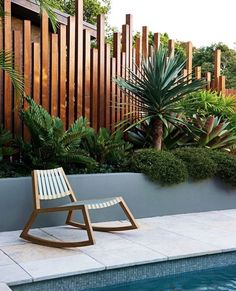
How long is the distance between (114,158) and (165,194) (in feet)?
3.33

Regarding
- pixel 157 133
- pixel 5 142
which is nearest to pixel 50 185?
pixel 5 142

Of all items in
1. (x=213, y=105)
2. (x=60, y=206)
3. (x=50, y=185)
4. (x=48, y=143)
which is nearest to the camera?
(x=60, y=206)

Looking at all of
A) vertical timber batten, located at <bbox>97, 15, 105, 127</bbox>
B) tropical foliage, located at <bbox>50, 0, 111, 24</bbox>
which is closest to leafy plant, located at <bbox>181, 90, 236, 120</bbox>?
vertical timber batten, located at <bbox>97, 15, 105, 127</bbox>

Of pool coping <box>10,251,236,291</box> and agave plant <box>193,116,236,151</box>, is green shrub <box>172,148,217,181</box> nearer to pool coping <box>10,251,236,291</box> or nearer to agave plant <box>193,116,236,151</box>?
agave plant <box>193,116,236,151</box>

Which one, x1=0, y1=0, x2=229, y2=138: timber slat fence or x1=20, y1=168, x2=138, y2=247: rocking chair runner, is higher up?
x1=0, y1=0, x2=229, y2=138: timber slat fence

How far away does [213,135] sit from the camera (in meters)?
8.58

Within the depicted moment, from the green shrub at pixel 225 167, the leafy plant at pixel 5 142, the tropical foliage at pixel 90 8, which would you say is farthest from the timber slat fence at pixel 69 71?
the tropical foliage at pixel 90 8

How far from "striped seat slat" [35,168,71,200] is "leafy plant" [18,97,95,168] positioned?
0.74 m

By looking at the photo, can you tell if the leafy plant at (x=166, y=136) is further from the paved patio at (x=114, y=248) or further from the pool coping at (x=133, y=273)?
the pool coping at (x=133, y=273)

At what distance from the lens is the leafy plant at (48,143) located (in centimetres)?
668

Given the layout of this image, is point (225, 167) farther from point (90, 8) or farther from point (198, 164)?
point (90, 8)

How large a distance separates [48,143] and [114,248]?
2.15m

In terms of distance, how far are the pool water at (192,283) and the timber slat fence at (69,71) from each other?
3.62 m

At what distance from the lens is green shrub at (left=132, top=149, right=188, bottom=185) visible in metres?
7.14
